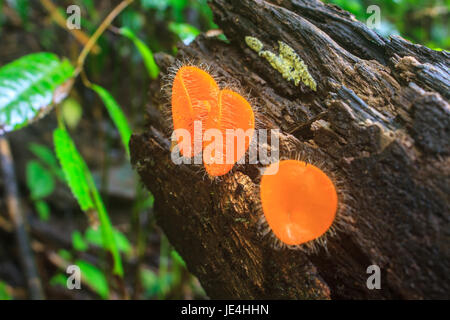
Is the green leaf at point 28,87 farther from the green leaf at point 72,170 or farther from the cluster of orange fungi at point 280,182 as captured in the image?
the cluster of orange fungi at point 280,182

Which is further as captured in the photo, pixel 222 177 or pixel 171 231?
pixel 171 231

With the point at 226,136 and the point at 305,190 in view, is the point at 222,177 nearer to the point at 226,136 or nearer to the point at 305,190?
the point at 226,136

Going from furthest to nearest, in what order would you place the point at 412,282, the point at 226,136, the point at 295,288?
the point at 226,136 < the point at 295,288 < the point at 412,282

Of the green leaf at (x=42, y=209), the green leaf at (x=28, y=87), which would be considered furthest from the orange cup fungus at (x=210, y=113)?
the green leaf at (x=42, y=209)

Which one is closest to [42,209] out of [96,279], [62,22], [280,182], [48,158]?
[48,158]

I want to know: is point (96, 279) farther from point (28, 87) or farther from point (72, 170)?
point (28, 87)

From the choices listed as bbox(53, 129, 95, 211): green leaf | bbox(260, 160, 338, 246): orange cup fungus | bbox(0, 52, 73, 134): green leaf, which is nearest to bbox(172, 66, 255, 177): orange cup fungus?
bbox(260, 160, 338, 246): orange cup fungus

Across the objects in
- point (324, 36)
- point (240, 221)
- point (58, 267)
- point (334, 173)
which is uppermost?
point (324, 36)
